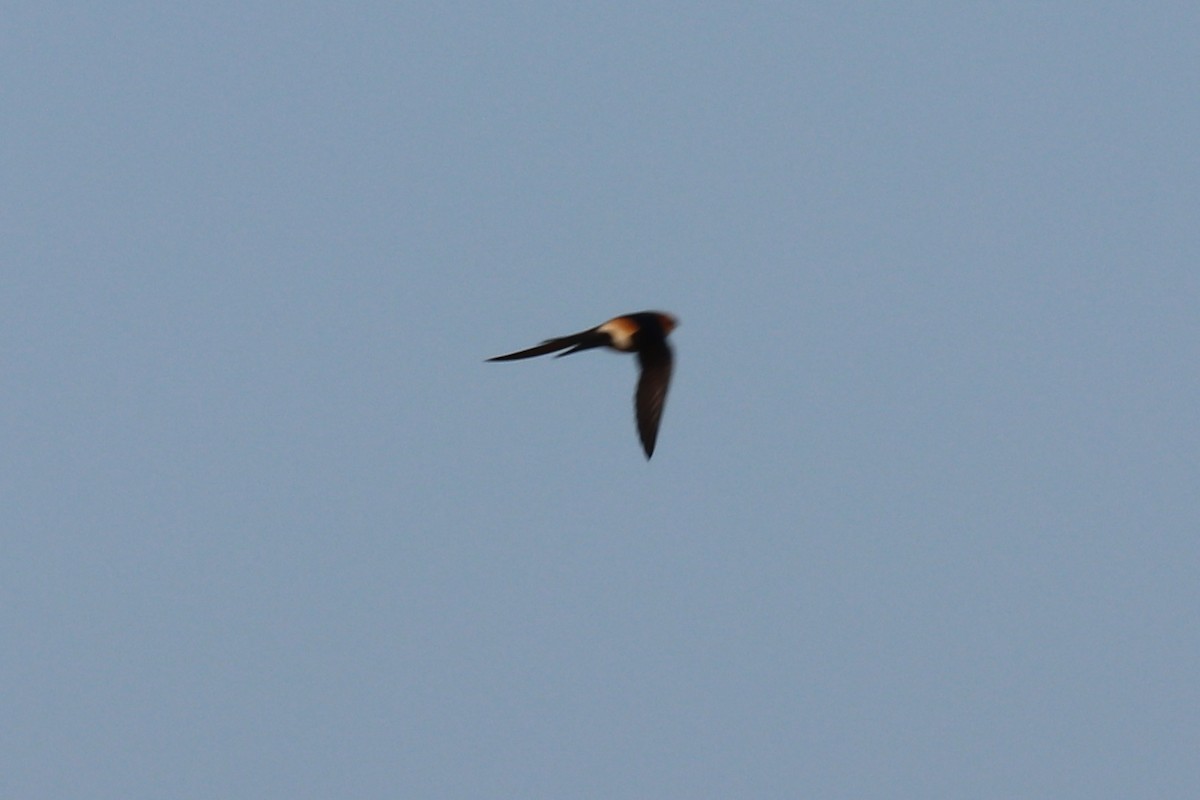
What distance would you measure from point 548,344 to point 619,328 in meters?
1.07

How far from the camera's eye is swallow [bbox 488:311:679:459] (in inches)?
1081

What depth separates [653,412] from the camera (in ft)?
90.3

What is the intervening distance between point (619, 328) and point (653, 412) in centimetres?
180

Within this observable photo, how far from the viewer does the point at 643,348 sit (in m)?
28.4

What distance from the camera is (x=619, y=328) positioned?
94.6 feet

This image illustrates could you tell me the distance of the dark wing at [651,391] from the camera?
89.5ft

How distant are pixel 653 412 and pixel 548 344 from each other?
1.88 m

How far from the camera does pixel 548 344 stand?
28.4m

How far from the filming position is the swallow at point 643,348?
27469 mm

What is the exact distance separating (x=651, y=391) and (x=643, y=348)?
3.12 feet

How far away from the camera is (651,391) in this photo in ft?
90.8
